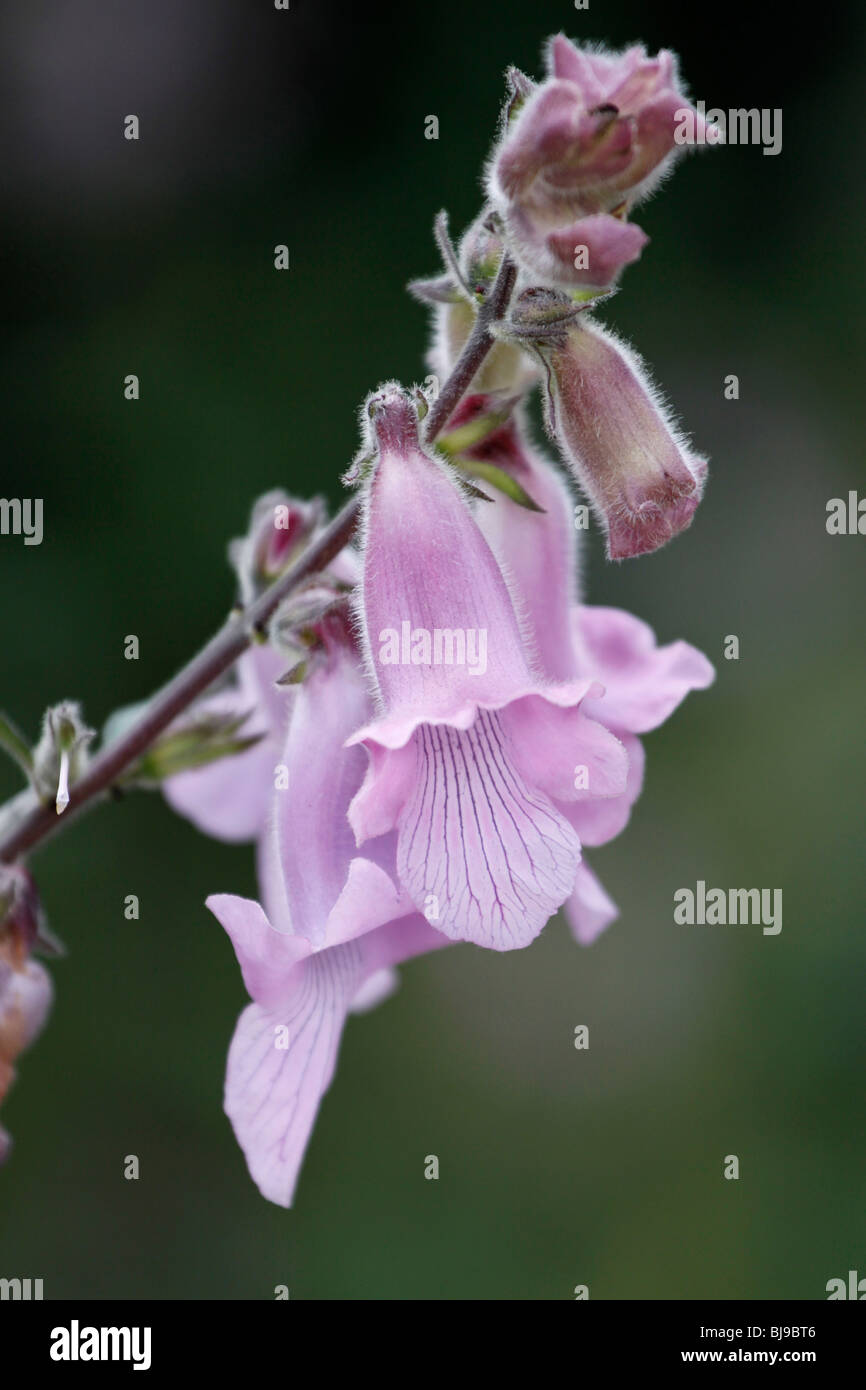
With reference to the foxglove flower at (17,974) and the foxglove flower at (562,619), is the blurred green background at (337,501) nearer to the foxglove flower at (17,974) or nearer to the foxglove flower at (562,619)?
the foxglove flower at (17,974)

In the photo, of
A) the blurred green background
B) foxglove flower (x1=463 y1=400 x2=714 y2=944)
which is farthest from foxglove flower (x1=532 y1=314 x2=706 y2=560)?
the blurred green background

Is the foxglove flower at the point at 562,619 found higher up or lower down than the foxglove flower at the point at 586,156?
lower down

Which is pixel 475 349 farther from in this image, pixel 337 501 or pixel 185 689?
pixel 337 501

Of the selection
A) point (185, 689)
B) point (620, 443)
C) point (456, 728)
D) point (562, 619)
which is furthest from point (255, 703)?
point (620, 443)

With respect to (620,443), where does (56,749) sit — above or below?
below

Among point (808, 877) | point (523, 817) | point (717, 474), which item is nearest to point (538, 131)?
point (523, 817)

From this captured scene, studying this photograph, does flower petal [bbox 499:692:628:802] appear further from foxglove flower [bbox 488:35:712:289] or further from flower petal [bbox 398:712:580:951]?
foxglove flower [bbox 488:35:712:289]

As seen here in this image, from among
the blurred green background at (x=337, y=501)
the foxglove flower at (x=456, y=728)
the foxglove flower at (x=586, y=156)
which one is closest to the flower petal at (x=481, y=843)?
the foxglove flower at (x=456, y=728)
